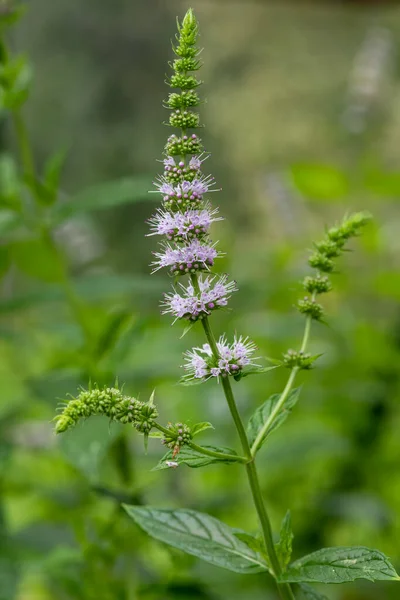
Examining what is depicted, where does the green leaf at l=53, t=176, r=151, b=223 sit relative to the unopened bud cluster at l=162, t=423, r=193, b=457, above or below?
above

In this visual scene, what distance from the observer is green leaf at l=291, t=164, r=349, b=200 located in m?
1.49

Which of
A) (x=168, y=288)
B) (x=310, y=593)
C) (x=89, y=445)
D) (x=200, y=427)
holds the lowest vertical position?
(x=310, y=593)

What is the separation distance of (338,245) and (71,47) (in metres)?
3.32

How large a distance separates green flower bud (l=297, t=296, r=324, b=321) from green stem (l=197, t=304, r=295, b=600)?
9 cm

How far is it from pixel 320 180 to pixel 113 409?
110 cm

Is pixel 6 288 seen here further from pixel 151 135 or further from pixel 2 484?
pixel 2 484

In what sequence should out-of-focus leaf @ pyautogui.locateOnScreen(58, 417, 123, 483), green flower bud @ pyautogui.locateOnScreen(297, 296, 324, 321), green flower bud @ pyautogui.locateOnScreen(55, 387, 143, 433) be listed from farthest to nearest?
out-of-focus leaf @ pyautogui.locateOnScreen(58, 417, 123, 483) → green flower bud @ pyautogui.locateOnScreen(297, 296, 324, 321) → green flower bud @ pyautogui.locateOnScreen(55, 387, 143, 433)

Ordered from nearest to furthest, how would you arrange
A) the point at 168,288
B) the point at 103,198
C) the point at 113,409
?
1. the point at 113,409
2. the point at 103,198
3. the point at 168,288

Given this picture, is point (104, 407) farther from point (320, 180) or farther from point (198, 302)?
point (320, 180)

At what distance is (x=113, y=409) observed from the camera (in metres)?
0.48

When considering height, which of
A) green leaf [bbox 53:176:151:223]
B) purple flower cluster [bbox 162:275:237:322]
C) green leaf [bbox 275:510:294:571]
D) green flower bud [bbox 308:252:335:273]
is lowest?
green leaf [bbox 275:510:294:571]

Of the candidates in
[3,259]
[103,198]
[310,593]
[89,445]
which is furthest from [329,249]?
[3,259]

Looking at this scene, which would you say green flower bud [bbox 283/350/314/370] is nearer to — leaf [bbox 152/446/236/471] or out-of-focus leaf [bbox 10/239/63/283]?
leaf [bbox 152/446/236/471]

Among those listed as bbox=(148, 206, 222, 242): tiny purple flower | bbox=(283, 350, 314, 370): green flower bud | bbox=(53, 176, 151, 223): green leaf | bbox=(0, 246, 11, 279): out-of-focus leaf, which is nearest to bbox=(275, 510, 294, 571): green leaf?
bbox=(283, 350, 314, 370): green flower bud
